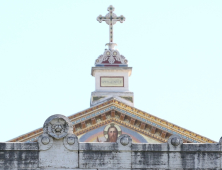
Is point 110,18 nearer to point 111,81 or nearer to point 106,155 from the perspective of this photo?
point 111,81

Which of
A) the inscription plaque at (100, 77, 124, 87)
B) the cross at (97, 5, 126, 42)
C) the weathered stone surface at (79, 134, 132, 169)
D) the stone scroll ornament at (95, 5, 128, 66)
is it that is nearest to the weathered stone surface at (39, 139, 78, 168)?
the weathered stone surface at (79, 134, 132, 169)

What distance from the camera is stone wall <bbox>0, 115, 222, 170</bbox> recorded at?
33188 mm

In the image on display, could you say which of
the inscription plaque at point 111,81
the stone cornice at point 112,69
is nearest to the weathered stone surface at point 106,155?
the stone cornice at point 112,69

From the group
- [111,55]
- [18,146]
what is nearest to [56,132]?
[18,146]

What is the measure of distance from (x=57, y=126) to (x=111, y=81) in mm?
27889

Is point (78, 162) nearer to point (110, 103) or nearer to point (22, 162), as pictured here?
point (22, 162)

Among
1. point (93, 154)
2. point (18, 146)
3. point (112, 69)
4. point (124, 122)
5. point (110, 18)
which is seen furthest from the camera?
point (110, 18)

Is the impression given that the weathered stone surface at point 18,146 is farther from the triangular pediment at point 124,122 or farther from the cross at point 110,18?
the cross at point 110,18

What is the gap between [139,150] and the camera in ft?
110

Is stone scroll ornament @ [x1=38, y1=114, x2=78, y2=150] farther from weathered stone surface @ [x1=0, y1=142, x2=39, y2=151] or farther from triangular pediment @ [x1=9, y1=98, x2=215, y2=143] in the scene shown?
triangular pediment @ [x1=9, y1=98, x2=215, y2=143]

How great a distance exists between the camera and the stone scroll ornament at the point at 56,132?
109ft

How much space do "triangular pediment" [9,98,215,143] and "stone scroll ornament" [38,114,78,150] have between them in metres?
21.4

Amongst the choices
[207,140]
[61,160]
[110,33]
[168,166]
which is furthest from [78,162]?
[110,33]

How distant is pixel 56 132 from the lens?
33.3 metres
